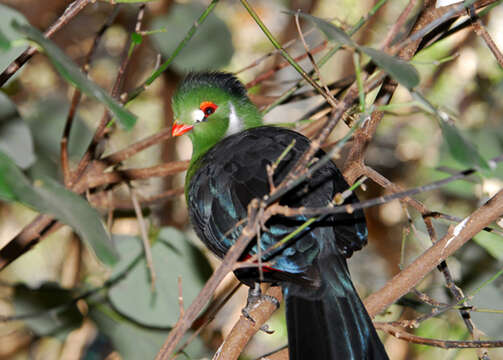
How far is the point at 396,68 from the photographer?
38.4 inches

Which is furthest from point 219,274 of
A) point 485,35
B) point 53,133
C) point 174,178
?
point 174,178

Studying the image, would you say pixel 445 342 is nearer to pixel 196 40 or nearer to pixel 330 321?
pixel 330 321

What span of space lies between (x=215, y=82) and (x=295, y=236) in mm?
963

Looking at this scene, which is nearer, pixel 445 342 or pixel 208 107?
pixel 445 342

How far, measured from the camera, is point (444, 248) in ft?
4.59

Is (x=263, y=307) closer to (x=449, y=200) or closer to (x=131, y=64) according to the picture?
(x=449, y=200)

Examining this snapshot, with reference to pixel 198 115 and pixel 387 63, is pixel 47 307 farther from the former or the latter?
pixel 387 63

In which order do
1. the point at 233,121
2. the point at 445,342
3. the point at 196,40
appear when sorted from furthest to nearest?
the point at 196,40 → the point at 233,121 → the point at 445,342

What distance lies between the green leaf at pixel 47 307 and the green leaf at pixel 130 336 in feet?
0.37

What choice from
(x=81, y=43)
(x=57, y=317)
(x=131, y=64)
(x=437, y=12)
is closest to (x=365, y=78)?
(x=437, y=12)

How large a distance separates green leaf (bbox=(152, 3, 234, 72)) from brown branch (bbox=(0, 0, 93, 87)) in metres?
0.99

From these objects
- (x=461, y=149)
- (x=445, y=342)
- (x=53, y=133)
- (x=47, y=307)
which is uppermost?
(x=53, y=133)

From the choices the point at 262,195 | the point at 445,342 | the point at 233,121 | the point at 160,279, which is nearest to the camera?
the point at 445,342

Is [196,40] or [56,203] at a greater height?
[196,40]
